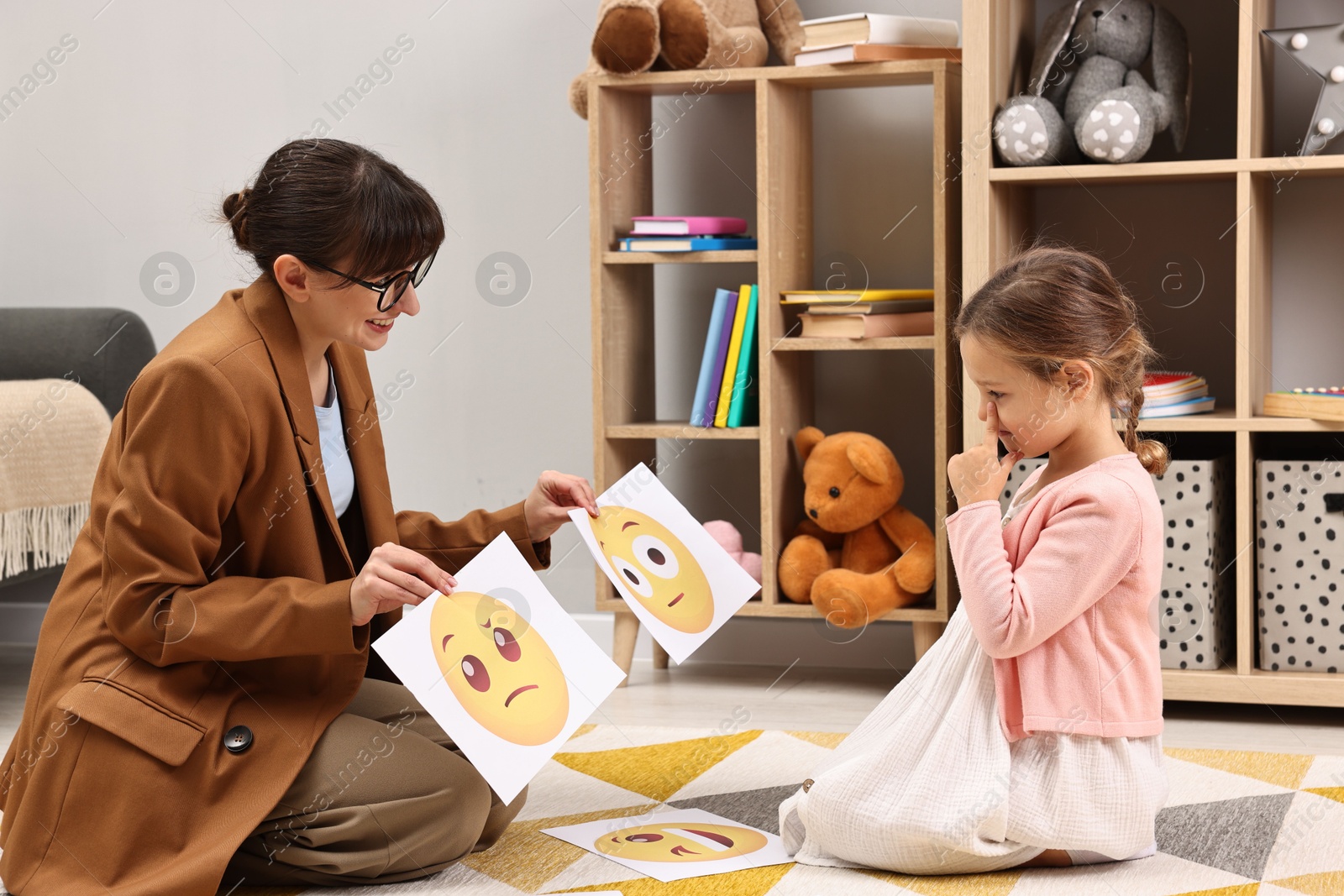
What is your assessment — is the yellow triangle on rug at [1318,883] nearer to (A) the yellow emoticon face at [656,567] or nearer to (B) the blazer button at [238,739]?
(A) the yellow emoticon face at [656,567]

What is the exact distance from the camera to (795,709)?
2.10m

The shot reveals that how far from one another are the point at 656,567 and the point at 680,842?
30 cm

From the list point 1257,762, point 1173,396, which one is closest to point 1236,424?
point 1173,396

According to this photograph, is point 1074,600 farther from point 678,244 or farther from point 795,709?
point 678,244

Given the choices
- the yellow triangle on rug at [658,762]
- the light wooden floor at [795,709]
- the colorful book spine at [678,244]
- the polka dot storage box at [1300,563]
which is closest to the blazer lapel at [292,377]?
the yellow triangle on rug at [658,762]

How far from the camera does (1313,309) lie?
7.03 ft

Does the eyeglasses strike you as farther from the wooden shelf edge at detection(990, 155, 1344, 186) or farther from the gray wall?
the gray wall

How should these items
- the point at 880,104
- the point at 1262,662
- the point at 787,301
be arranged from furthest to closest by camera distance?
the point at 880,104, the point at 787,301, the point at 1262,662

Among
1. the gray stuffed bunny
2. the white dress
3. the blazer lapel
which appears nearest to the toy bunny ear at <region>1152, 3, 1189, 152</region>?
the gray stuffed bunny

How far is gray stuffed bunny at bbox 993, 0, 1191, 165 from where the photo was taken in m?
1.90

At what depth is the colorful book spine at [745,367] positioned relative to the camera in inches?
84.6

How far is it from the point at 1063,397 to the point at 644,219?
1.04m

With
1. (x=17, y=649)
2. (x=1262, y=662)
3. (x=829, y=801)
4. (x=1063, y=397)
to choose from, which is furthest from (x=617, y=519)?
(x=17, y=649)

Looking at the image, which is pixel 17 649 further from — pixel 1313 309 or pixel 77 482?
pixel 1313 309
